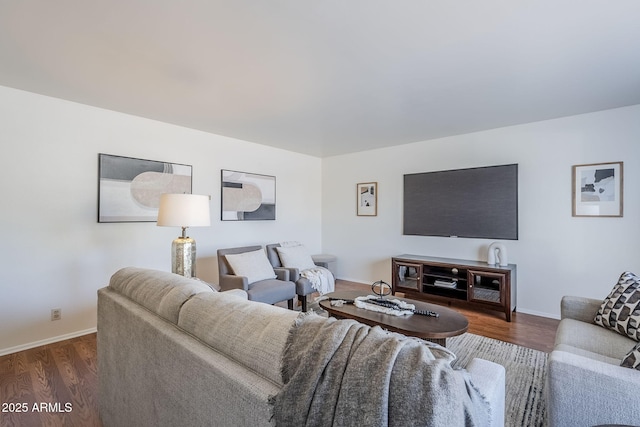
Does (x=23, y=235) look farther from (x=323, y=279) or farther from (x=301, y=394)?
(x=301, y=394)

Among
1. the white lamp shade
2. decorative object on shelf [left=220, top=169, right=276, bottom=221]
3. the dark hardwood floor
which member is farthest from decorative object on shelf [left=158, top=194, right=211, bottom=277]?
decorative object on shelf [left=220, top=169, right=276, bottom=221]

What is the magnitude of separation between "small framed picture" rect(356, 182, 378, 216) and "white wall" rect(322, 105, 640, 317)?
294 mm

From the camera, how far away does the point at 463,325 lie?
2.11 meters

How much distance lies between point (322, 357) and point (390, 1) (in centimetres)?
173

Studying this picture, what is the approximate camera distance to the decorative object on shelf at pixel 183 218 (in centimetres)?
218

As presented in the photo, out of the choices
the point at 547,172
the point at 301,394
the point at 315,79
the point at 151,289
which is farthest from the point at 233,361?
the point at 547,172

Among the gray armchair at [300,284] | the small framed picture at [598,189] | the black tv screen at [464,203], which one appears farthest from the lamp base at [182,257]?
the small framed picture at [598,189]

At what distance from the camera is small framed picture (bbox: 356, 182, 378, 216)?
4926mm

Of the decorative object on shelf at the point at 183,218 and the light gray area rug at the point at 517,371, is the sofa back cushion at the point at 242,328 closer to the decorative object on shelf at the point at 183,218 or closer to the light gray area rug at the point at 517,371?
the light gray area rug at the point at 517,371

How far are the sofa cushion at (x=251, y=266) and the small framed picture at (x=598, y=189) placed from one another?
140 inches

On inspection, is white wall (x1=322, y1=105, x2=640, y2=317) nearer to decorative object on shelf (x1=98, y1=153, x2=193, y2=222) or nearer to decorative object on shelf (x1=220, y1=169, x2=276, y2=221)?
decorative object on shelf (x1=220, y1=169, x2=276, y2=221)

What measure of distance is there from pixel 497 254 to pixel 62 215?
473cm

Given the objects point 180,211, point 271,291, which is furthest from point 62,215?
point 271,291

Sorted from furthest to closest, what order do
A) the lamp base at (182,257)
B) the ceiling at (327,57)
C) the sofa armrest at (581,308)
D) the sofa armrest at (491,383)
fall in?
the lamp base at (182,257) → the sofa armrest at (581,308) → the ceiling at (327,57) → the sofa armrest at (491,383)
